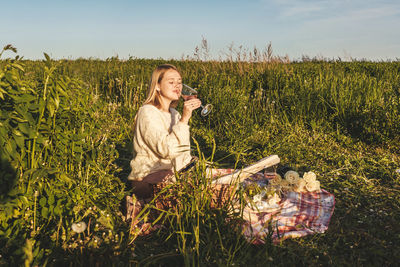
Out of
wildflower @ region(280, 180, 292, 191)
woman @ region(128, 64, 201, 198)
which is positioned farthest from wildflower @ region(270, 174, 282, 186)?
woman @ region(128, 64, 201, 198)

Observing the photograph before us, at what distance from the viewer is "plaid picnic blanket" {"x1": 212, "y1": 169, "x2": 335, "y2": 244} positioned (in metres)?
2.91

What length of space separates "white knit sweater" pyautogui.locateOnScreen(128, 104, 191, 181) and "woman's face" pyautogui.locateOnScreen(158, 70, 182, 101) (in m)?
0.22

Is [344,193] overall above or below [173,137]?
below

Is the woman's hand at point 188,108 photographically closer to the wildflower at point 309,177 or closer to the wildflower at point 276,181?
the wildflower at point 276,181

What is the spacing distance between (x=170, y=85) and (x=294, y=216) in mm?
1809

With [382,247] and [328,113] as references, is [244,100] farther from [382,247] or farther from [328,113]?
[382,247]

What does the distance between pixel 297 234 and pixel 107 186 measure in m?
1.84

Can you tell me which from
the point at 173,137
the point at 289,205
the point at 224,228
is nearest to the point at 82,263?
the point at 224,228

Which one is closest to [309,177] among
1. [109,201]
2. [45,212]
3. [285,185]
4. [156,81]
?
[285,185]

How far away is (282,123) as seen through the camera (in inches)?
257

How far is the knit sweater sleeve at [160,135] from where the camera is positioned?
320 centimetres

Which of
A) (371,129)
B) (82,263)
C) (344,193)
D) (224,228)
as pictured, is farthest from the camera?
(371,129)

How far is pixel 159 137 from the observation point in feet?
10.7

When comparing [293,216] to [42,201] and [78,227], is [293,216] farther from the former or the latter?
[42,201]
